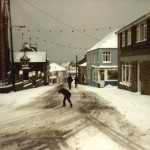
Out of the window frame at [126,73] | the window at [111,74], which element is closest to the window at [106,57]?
the window at [111,74]

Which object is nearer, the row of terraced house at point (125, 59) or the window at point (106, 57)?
the row of terraced house at point (125, 59)

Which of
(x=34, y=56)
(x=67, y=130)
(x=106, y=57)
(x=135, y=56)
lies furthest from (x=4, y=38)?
(x=67, y=130)

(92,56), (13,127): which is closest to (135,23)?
(13,127)

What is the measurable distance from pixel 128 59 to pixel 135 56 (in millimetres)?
2557

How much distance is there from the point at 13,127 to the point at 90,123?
3.45 meters

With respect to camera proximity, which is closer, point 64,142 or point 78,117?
point 64,142

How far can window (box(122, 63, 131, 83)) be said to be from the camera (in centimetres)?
3000

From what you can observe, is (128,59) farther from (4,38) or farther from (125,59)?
(4,38)

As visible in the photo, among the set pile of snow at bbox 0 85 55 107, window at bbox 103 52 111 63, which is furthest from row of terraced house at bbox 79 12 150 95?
pile of snow at bbox 0 85 55 107

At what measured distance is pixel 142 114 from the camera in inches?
611

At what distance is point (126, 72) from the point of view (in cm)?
3141

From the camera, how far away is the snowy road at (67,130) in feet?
33.1

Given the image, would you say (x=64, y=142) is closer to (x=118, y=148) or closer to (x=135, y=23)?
(x=118, y=148)

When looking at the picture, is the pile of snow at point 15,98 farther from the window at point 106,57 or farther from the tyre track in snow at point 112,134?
the window at point 106,57
